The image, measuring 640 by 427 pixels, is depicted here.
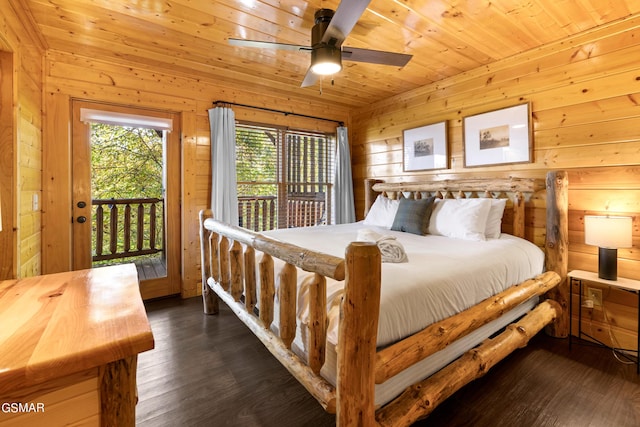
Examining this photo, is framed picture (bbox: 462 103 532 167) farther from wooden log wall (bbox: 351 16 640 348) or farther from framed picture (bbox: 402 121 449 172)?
framed picture (bbox: 402 121 449 172)

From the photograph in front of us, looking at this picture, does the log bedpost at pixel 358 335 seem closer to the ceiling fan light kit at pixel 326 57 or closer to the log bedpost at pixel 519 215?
the ceiling fan light kit at pixel 326 57

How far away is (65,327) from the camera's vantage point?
0.78 m

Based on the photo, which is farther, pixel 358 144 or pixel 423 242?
pixel 358 144

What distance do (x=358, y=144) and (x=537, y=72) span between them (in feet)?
7.53

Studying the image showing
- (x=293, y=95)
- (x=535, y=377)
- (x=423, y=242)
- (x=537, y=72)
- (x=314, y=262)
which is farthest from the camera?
(x=293, y=95)

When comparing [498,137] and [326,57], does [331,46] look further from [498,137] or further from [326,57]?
[498,137]

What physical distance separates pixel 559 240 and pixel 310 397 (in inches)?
88.0

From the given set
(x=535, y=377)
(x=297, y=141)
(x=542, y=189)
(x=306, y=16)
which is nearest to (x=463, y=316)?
(x=535, y=377)

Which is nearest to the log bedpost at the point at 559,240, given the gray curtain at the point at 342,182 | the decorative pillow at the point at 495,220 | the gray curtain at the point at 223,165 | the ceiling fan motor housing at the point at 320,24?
the decorative pillow at the point at 495,220

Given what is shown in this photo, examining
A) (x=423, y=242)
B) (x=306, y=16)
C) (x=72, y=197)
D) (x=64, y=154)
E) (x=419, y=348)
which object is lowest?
(x=419, y=348)

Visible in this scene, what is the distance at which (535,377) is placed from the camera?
1.85m

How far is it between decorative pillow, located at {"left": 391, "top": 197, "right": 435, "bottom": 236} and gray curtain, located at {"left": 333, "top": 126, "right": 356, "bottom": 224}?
139 centimetres

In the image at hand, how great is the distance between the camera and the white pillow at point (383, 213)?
10.4 feet

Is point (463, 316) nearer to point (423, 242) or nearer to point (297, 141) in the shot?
point (423, 242)
